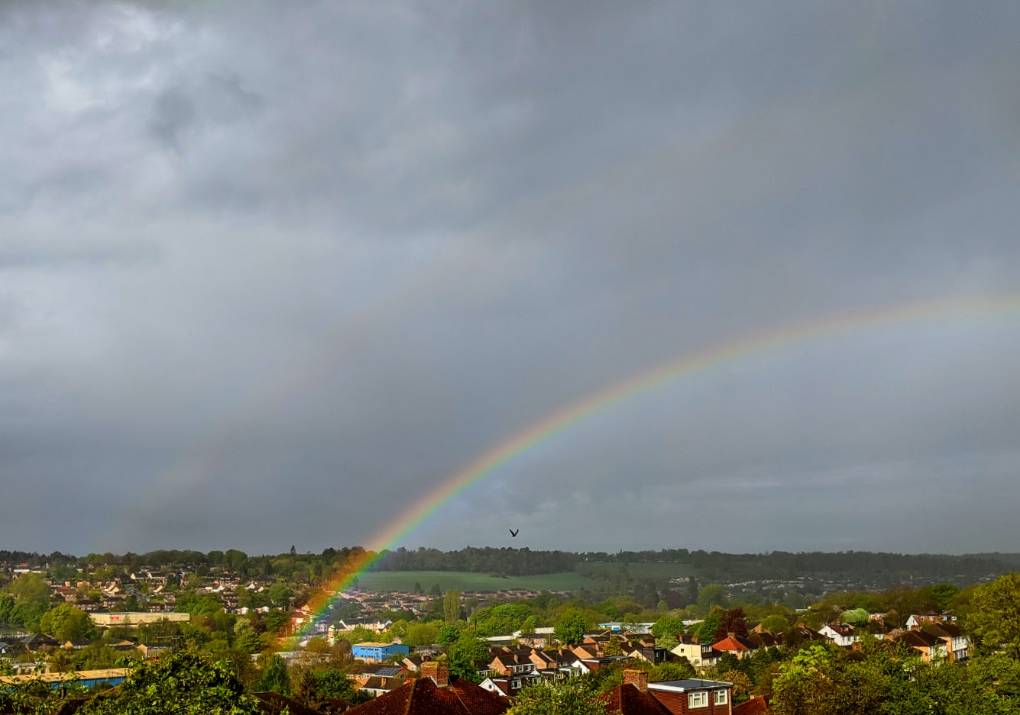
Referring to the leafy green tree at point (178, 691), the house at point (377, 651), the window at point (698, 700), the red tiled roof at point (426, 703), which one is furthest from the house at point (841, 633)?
the leafy green tree at point (178, 691)

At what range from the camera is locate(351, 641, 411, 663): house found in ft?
528

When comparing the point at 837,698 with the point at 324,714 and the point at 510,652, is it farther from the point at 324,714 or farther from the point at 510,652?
the point at 510,652

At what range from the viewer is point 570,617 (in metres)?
189

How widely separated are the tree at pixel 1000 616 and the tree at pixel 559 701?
57.4 m

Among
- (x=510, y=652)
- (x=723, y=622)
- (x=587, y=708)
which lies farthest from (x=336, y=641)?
(x=587, y=708)

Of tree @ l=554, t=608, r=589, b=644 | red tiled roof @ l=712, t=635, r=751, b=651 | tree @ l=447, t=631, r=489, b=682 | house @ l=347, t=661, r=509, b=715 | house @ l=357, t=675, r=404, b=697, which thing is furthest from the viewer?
tree @ l=554, t=608, r=589, b=644

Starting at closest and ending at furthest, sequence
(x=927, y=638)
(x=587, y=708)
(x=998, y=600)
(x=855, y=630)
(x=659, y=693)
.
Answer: (x=587, y=708) < (x=659, y=693) < (x=998, y=600) < (x=927, y=638) < (x=855, y=630)

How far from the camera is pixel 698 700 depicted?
51719 mm

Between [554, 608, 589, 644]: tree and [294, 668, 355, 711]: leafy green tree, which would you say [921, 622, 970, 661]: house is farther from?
[294, 668, 355, 711]: leafy green tree

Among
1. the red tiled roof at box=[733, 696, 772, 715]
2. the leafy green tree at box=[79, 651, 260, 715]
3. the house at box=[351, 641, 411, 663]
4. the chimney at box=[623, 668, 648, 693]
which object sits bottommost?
the house at box=[351, 641, 411, 663]

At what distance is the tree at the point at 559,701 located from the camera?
33.7 metres

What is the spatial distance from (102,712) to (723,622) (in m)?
150

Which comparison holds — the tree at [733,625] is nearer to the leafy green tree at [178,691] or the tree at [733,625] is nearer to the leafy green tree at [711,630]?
the leafy green tree at [711,630]

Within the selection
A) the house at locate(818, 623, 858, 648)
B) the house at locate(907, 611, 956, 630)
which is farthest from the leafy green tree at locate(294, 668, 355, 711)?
the house at locate(907, 611, 956, 630)
